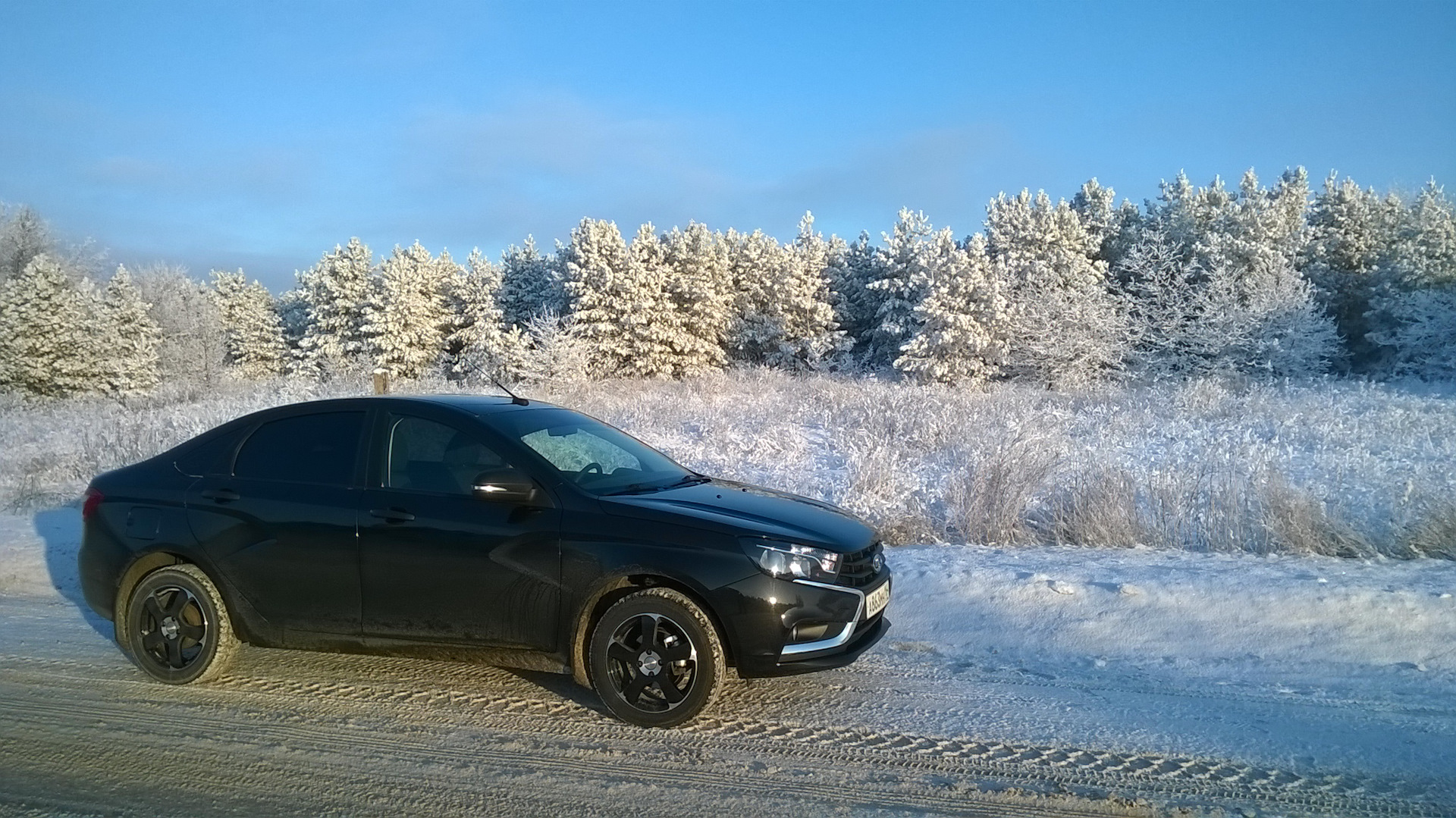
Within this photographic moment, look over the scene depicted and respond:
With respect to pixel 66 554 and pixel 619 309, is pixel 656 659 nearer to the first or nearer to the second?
pixel 66 554

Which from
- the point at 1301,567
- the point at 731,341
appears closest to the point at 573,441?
the point at 1301,567

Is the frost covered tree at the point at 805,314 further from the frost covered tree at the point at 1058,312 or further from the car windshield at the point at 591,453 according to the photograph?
the car windshield at the point at 591,453

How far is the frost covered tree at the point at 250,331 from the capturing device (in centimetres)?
5981

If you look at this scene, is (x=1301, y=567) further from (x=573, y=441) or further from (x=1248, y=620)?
(x=573, y=441)

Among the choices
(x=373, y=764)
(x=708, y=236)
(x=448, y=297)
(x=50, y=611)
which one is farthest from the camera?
(x=448, y=297)

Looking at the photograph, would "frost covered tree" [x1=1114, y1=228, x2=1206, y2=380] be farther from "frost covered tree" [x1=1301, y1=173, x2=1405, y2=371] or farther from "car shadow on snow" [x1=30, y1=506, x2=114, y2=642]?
"car shadow on snow" [x1=30, y1=506, x2=114, y2=642]

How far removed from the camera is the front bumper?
403cm

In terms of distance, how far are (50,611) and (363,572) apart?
12.3ft

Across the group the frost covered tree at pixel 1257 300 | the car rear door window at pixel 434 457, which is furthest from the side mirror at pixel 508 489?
the frost covered tree at pixel 1257 300

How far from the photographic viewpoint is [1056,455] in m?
9.33

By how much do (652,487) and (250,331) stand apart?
215 feet

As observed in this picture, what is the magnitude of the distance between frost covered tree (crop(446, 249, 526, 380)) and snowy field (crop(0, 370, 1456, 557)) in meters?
16.2

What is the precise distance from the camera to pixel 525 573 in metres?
4.26

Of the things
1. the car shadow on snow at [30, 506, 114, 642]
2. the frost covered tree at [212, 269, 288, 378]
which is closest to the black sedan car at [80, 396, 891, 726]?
the car shadow on snow at [30, 506, 114, 642]
